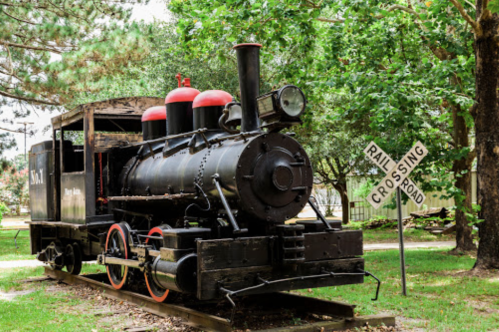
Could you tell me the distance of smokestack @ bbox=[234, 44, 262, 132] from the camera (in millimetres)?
6668

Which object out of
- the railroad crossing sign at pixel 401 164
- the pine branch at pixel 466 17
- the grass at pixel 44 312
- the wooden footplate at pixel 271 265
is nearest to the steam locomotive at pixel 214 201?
the wooden footplate at pixel 271 265

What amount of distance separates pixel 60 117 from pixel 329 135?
1350 centimetres

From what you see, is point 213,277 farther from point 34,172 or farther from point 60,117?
point 34,172

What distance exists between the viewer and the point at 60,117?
10500 mm

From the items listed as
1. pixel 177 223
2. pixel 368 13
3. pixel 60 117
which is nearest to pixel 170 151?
pixel 177 223

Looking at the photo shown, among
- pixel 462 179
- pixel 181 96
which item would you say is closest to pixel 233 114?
pixel 181 96

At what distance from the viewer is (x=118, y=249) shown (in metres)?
8.48

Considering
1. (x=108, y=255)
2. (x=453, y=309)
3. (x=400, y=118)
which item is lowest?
(x=453, y=309)

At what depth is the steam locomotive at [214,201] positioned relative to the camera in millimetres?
6113

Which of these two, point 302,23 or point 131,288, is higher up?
point 302,23

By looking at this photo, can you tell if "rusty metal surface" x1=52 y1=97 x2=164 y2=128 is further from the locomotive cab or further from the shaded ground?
the shaded ground

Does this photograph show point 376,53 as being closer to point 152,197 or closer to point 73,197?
point 152,197

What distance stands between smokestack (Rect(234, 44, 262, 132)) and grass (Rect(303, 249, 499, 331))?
2820mm

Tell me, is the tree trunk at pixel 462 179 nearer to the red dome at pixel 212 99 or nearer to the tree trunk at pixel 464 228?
the tree trunk at pixel 464 228
